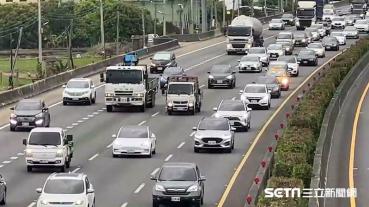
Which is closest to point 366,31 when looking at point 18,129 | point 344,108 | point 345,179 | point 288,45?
point 288,45

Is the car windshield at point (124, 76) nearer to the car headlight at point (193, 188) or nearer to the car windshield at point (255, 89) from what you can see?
the car windshield at point (255, 89)

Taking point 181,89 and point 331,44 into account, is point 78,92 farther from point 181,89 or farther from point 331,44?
point 331,44

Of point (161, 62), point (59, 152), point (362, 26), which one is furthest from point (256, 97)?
point (362, 26)

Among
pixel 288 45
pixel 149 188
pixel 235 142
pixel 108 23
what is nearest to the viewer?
pixel 149 188

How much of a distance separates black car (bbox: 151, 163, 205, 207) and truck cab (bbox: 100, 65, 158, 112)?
1076 inches

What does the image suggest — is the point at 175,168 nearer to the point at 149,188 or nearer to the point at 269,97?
the point at 149,188

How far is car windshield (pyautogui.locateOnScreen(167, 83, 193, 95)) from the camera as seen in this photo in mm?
60156

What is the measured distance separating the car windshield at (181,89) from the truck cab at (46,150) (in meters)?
19.2

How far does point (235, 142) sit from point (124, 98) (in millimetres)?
12813

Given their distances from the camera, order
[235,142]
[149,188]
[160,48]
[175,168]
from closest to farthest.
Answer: [175,168] < [149,188] < [235,142] < [160,48]

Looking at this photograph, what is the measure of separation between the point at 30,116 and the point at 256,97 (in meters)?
14.8

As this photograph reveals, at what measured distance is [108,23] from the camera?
15762 cm

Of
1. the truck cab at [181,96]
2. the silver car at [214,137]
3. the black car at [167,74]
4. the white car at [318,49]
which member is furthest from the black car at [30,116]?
the white car at [318,49]

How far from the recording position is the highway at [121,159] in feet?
121
